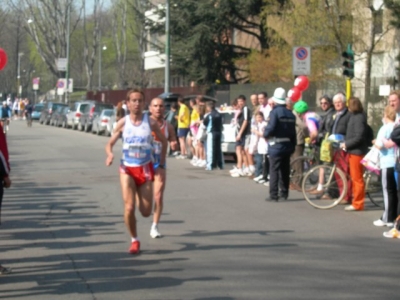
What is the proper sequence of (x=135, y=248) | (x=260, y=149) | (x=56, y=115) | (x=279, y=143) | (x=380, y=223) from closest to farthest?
(x=135, y=248), (x=380, y=223), (x=279, y=143), (x=260, y=149), (x=56, y=115)

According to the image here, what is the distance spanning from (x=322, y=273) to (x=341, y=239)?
236 centimetres

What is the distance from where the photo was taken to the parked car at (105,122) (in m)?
40.3

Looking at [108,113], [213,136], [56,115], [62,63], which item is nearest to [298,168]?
[213,136]

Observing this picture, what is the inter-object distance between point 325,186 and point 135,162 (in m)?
5.05

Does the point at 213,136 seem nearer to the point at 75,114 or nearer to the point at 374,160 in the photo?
the point at 374,160

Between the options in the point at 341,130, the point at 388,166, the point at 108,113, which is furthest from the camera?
the point at 108,113

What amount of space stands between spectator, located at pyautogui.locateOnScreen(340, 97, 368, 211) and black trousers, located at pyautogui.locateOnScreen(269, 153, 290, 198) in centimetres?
140

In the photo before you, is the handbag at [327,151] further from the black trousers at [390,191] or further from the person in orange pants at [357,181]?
the black trousers at [390,191]

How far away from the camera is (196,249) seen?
10.6m

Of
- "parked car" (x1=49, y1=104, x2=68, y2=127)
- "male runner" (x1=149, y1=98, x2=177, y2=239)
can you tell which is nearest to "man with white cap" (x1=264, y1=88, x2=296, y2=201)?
"male runner" (x1=149, y1=98, x2=177, y2=239)

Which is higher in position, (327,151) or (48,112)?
(327,151)

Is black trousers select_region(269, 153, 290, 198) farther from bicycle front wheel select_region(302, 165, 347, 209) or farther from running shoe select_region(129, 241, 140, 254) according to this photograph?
running shoe select_region(129, 241, 140, 254)

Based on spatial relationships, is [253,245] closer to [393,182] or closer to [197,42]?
[393,182]

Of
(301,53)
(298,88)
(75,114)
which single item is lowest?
(75,114)
